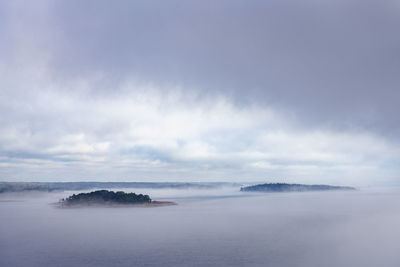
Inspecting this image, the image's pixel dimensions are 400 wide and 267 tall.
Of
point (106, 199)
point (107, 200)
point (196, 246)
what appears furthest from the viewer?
point (106, 199)

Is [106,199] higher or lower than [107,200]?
higher

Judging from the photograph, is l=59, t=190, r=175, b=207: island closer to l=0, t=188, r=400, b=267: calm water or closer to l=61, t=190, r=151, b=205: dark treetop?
l=61, t=190, r=151, b=205: dark treetop

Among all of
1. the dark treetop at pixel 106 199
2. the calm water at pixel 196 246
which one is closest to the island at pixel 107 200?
the dark treetop at pixel 106 199

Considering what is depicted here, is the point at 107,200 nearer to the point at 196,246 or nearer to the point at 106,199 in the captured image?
the point at 106,199

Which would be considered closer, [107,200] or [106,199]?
[107,200]

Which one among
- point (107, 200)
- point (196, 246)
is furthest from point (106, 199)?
point (196, 246)

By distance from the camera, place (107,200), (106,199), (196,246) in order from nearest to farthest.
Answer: (196,246) → (107,200) → (106,199)

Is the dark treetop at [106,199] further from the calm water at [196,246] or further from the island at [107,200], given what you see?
the calm water at [196,246]

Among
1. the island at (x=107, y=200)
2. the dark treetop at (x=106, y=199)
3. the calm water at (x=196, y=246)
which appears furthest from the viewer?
the dark treetop at (x=106, y=199)

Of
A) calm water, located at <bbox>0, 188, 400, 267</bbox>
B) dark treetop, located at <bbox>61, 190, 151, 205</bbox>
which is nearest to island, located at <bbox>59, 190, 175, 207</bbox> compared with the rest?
dark treetop, located at <bbox>61, 190, 151, 205</bbox>

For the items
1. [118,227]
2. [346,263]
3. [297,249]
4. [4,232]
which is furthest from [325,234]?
[4,232]

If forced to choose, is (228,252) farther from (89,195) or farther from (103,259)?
(89,195)
